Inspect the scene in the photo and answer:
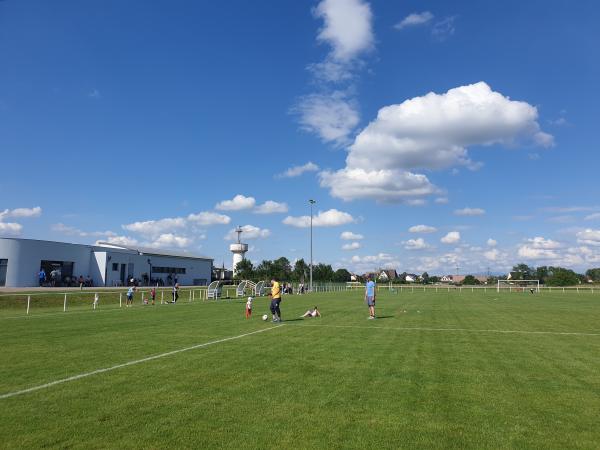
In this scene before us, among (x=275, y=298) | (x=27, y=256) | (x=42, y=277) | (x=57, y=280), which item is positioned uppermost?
(x=27, y=256)

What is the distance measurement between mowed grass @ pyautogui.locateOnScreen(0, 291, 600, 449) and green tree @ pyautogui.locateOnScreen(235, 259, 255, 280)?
97461 mm

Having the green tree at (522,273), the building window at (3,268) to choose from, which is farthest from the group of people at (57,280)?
the green tree at (522,273)

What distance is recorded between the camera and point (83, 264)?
62.8 metres

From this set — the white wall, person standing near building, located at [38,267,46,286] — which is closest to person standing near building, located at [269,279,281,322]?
person standing near building, located at [38,267,46,286]

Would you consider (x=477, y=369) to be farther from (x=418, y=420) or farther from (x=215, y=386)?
(x=215, y=386)

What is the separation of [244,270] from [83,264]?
5387 centimetres

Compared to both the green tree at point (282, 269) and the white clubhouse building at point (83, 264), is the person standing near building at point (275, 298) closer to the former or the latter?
the white clubhouse building at point (83, 264)

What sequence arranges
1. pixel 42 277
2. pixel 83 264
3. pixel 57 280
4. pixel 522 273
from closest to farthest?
pixel 42 277, pixel 57 280, pixel 83 264, pixel 522 273

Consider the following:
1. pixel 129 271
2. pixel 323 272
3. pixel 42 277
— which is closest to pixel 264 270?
pixel 323 272

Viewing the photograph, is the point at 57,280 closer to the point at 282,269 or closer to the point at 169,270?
the point at 169,270

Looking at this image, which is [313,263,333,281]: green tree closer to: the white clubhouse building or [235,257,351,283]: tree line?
[235,257,351,283]: tree line

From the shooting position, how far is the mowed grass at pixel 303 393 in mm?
5516

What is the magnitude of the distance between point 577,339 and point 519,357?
497 centimetres

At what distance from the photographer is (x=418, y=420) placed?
20.1 ft
